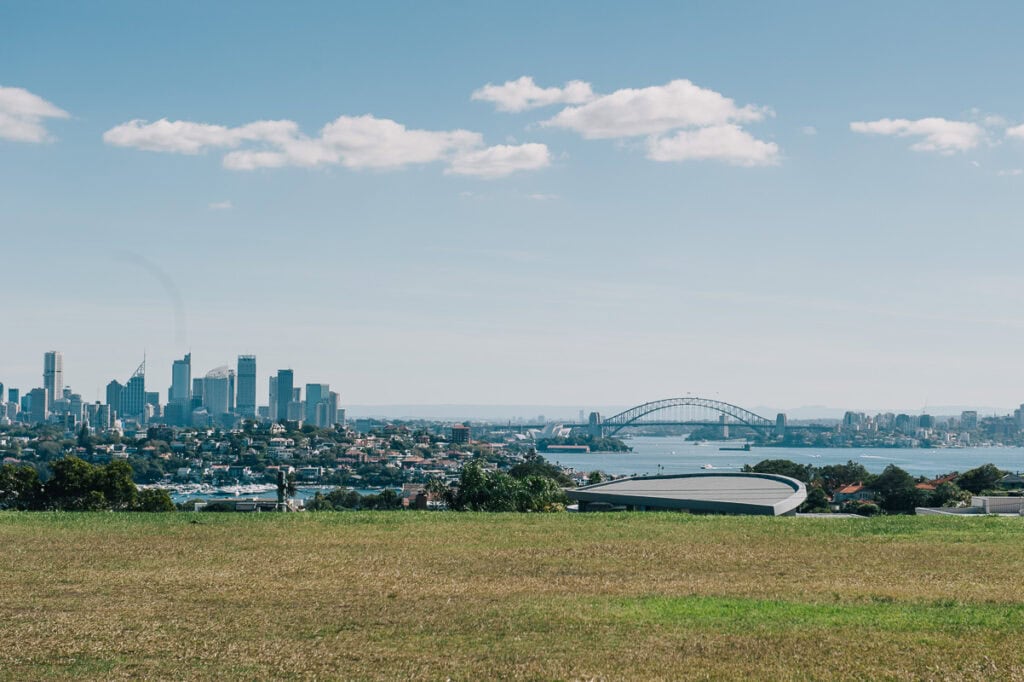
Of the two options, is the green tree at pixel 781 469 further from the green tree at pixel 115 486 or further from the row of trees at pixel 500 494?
the green tree at pixel 115 486

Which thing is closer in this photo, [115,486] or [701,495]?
[701,495]

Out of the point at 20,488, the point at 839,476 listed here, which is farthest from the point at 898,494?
the point at 20,488

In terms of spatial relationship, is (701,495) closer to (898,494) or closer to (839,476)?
(898,494)

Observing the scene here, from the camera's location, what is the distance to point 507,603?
17.8 metres

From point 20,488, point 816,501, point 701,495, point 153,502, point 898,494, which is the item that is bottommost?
point 816,501

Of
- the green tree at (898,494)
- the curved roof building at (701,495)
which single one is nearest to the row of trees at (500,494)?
the curved roof building at (701,495)

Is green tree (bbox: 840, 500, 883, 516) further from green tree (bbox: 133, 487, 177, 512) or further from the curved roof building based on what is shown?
green tree (bbox: 133, 487, 177, 512)

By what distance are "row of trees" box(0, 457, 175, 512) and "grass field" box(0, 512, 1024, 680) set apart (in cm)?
1949

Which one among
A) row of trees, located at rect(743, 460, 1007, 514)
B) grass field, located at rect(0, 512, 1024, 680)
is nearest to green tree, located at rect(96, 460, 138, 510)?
grass field, located at rect(0, 512, 1024, 680)

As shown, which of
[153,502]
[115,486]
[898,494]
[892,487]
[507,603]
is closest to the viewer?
[507,603]

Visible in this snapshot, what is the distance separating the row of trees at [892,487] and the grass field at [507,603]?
100 feet

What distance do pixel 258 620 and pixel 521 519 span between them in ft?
56.4

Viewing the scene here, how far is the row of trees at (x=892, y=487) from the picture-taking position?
195 feet

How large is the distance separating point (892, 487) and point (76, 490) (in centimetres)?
5337
